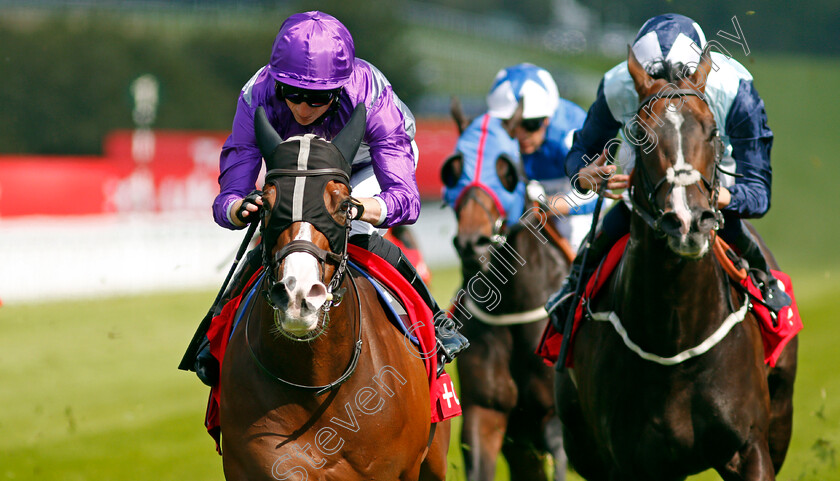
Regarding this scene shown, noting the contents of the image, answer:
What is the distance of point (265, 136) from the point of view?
337cm

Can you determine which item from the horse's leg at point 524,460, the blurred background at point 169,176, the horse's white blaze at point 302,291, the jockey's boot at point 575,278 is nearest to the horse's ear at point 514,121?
the jockey's boot at point 575,278

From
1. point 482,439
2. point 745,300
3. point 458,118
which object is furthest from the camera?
point 458,118

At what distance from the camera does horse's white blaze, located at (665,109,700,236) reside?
346 centimetres

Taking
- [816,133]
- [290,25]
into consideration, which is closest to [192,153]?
[290,25]

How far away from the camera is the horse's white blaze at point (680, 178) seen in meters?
3.46

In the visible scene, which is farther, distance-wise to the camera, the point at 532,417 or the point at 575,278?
the point at 532,417

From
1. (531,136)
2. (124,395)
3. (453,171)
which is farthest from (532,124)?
(124,395)

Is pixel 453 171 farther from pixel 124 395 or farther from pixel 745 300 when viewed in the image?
pixel 124 395

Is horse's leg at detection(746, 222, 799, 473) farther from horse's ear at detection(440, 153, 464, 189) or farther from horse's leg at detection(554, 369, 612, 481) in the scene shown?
horse's ear at detection(440, 153, 464, 189)

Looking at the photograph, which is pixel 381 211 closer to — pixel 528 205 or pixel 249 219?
pixel 249 219

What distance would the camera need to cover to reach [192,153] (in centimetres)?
2131

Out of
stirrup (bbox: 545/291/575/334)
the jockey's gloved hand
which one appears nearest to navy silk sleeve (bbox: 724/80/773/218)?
stirrup (bbox: 545/291/575/334)

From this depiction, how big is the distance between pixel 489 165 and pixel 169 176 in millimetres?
14525

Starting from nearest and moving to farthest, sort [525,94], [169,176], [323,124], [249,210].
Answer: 1. [249,210]
2. [323,124]
3. [525,94]
4. [169,176]
